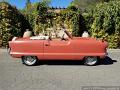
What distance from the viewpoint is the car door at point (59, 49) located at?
1218 cm

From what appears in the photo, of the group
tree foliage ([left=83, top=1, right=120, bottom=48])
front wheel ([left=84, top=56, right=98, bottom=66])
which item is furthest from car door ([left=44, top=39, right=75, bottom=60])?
tree foliage ([left=83, top=1, right=120, bottom=48])

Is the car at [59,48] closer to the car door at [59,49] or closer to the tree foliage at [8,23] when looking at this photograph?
the car door at [59,49]

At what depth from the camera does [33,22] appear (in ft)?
62.4

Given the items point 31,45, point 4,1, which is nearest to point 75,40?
point 31,45

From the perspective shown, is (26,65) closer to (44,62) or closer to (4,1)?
(44,62)

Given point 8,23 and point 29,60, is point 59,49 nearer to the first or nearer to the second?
point 29,60

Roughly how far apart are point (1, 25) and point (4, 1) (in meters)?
1.46

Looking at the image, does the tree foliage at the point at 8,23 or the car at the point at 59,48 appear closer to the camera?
the car at the point at 59,48

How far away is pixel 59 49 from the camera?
12.2 metres

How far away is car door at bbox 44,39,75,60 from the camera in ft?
40.0

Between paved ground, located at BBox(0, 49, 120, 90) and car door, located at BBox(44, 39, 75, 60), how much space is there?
0.37 meters

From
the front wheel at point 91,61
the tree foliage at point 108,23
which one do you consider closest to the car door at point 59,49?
the front wheel at point 91,61

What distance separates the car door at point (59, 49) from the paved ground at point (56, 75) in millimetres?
372

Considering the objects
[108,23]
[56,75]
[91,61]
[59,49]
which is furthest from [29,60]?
[108,23]
